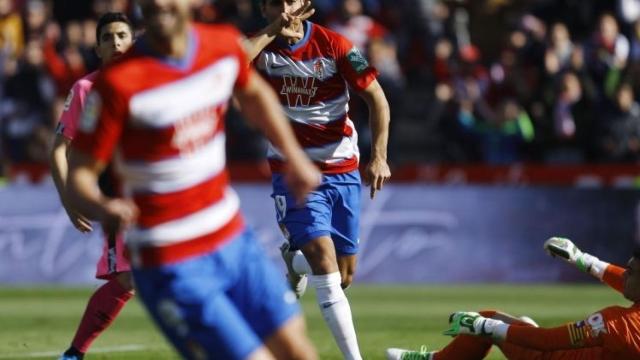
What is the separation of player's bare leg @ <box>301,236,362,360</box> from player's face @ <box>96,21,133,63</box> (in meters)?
1.91

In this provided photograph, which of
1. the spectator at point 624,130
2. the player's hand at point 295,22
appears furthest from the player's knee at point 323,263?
the spectator at point 624,130

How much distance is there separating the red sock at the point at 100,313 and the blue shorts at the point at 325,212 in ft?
4.06

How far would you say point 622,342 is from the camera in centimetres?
848

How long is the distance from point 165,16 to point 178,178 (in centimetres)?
70

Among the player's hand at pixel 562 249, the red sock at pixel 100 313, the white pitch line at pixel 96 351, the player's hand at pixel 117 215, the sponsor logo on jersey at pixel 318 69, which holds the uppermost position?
the player's hand at pixel 117 215

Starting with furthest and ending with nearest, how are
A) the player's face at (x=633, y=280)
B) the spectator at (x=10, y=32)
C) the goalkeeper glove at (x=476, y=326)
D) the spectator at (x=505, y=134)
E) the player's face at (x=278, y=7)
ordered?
the spectator at (x=10, y=32) < the spectator at (x=505, y=134) < the player's face at (x=278, y=7) < the goalkeeper glove at (x=476, y=326) < the player's face at (x=633, y=280)

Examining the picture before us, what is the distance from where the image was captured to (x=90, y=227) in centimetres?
941

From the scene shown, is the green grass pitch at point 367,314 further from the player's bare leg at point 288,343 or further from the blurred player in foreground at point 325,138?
the player's bare leg at point 288,343

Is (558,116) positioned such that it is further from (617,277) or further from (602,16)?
(617,277)

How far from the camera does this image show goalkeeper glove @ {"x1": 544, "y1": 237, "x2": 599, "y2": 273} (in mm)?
9273

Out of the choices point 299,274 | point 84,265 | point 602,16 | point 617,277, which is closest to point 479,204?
point 602,16

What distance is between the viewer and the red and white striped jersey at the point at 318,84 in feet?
32.3

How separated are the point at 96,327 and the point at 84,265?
10596 millimetres

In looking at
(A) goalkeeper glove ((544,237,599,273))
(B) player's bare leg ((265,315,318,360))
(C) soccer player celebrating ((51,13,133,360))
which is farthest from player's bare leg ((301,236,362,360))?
(B) player's bare leg ((265,315,318,360))
